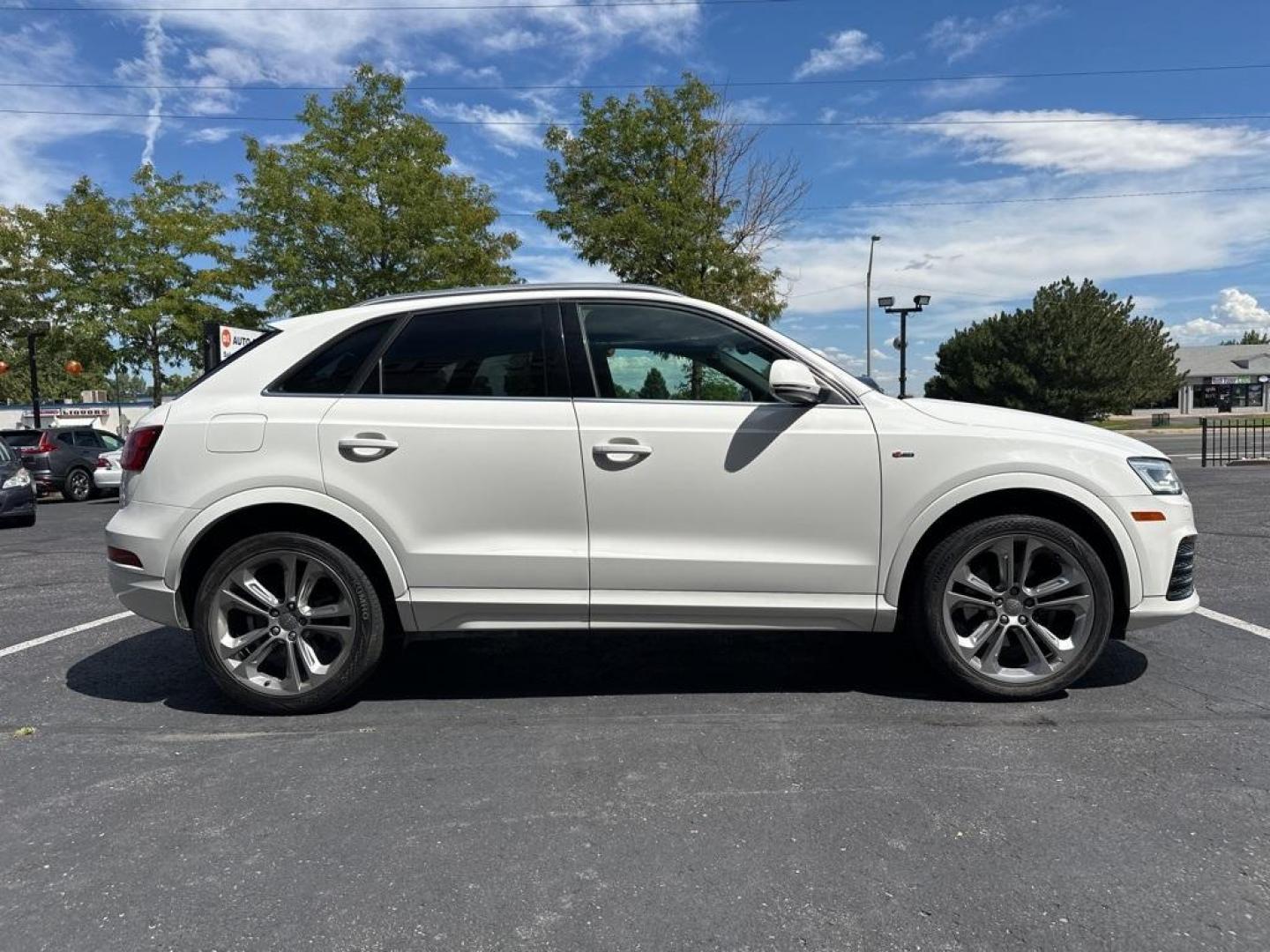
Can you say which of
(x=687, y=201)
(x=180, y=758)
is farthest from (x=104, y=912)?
(x=687, y=201)

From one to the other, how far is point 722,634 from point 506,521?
1.89 m

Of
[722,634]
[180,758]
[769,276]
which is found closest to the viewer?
[180,758]

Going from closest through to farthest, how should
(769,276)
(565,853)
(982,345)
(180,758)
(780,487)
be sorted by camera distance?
(565,853) < (180,758) < (780,487) < (769,276) < (982,345)

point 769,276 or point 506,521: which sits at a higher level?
point 769,276

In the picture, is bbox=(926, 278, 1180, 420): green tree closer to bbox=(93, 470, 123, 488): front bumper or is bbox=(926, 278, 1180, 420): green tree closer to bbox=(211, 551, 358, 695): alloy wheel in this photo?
bbox=(93, 470, 123, 488): front bumper

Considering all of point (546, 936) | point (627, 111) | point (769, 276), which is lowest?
point (546, 936)

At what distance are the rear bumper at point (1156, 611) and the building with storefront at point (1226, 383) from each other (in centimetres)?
7805

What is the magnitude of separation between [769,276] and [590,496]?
19405 millimetres

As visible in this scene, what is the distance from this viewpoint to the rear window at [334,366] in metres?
3.82

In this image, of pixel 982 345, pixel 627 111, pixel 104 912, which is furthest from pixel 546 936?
pixel 982 345

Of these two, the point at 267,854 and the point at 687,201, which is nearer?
the point at 267,854

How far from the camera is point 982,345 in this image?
45812mm

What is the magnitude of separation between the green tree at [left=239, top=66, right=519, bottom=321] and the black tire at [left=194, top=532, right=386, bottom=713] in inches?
669

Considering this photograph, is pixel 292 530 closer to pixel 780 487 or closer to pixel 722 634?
pixel 780 487
